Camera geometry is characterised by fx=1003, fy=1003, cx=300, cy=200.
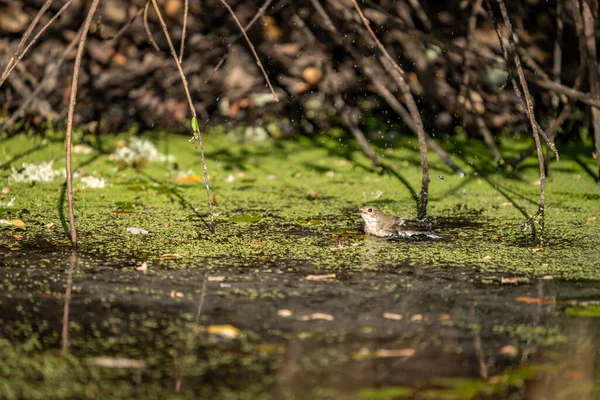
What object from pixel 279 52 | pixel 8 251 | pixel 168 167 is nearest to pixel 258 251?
pixel 8 251

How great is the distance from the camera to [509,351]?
2812 mm

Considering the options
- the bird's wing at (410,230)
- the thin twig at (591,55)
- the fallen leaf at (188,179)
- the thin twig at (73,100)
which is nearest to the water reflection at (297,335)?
the thin twig at (73,100)

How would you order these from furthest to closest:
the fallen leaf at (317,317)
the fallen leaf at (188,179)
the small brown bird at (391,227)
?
the fallen leaf at (188,179)
the small brown bird at (391,227)
the fallen leaf at (317,317)

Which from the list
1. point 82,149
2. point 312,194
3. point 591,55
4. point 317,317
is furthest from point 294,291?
point 82,149

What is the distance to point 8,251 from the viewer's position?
405 centimetres

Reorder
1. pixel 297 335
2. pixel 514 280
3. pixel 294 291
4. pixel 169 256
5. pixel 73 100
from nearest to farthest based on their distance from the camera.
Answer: pixel 297 335, pixel 294 291, pixel 514 280, pixel 73 100, pixel 169 256

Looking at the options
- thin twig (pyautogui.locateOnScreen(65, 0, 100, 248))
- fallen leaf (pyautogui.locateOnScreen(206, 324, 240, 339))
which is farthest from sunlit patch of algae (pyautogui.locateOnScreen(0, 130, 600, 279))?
fallen leaf (pyautogui.locateOnScreen(206, 324, 240, 339))

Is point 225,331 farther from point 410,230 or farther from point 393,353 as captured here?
point 410,230

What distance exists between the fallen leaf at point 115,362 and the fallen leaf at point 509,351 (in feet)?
3.26

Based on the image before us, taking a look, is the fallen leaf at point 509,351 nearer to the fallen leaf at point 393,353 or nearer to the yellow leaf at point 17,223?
the fallen leaf at point 393,353

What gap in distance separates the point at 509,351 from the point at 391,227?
5.44 ft

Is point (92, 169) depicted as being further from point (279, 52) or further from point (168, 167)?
point (279, 52)

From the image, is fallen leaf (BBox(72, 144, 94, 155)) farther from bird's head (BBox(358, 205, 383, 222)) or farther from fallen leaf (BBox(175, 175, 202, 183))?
bird's head (BBox(358, 205, 383, 222))

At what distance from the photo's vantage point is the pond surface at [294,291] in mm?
2592
